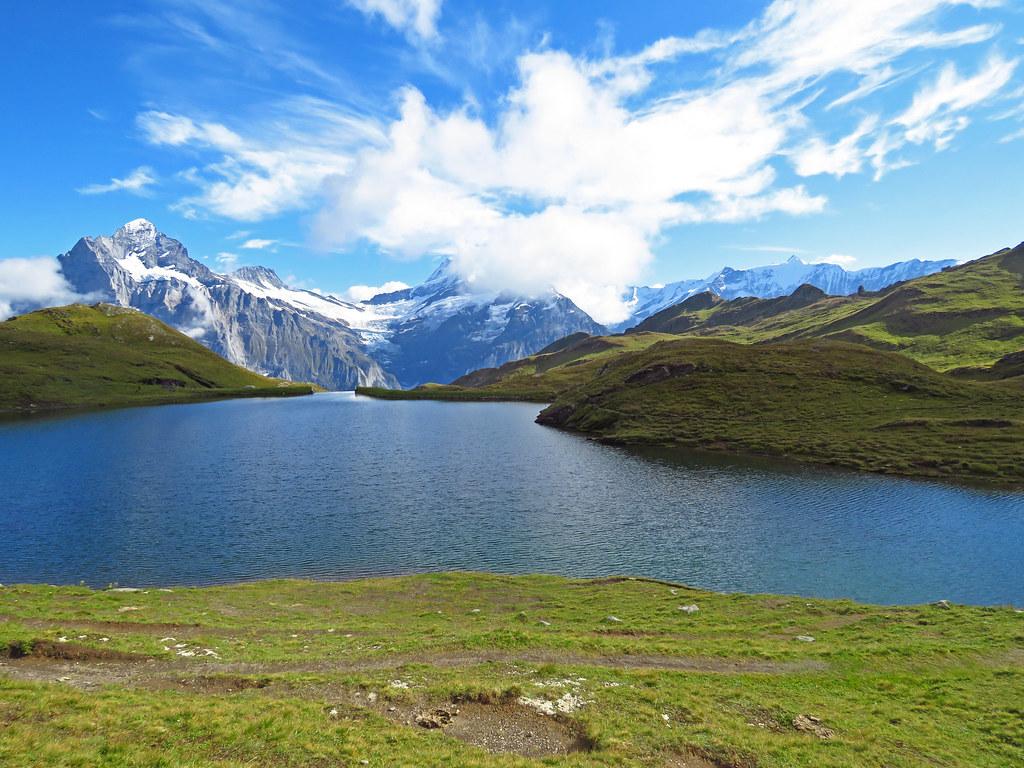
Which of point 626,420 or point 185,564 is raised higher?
point 626,420

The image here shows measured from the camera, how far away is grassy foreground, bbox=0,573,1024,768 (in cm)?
1836

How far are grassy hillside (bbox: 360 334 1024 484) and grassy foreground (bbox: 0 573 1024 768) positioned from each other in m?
73.2

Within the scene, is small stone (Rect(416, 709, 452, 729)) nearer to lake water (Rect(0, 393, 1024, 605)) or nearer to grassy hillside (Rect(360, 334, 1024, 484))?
→ lake water (Rect(0, 393, 1024, 605))

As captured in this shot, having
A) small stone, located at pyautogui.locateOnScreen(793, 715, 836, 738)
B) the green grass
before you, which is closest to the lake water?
the green grass

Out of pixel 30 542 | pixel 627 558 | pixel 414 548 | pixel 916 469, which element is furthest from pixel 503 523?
pixel 916 469

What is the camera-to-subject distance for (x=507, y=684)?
23.7 metres

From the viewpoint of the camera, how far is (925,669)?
85.8ft

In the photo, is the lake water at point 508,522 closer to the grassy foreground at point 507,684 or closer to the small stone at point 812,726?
the grassy foreground at point 507,684

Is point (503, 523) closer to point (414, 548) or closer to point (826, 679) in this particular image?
point (414, 548)

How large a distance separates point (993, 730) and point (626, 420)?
12467 centimetres

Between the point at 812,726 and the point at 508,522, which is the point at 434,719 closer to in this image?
the point at 812,726

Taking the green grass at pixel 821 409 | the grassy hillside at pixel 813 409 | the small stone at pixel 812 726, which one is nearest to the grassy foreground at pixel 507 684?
the small stone at pixel 812 726

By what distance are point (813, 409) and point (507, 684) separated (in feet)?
420

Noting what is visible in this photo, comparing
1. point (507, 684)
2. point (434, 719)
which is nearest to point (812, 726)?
point (507, 684)
